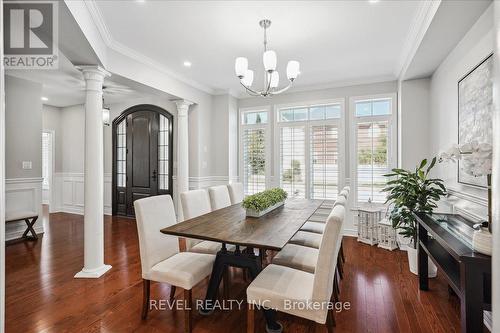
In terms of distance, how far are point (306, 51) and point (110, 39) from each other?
238 centimetres

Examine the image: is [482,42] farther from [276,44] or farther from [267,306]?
[267,306]

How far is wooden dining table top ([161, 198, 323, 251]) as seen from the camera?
181 centimetres

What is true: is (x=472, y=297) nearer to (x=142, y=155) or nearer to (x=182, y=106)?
(x=182, y=106)

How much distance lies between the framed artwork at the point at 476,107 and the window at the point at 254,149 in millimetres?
3165

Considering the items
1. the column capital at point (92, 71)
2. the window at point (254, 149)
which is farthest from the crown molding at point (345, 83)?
the column capital at point (92, 71)

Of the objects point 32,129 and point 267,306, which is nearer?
point 267,306

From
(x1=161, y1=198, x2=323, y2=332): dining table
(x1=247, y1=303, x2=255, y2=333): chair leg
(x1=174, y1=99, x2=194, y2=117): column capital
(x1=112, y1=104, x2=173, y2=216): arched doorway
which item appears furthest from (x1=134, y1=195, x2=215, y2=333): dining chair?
(x1=112, y1=104, x2=173, y2=216): arched doorway

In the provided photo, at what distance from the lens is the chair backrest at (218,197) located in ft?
10.5

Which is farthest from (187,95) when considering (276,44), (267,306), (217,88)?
(267,306)

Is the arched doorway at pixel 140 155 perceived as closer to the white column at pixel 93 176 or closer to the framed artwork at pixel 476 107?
the white column at pixel 93 176

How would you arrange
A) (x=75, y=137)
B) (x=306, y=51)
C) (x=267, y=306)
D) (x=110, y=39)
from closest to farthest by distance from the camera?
(x=267, y=306)
(x=110, y=39)
(x=306, y=51)
(x=75, y=137)

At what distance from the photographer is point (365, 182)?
4.45 m

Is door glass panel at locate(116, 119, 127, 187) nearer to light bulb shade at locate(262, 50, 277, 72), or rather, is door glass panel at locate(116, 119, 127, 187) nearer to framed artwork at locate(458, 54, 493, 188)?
light bulb shade at locate(262, 50, 277, 72)

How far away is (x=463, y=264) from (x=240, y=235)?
4.62 feet
